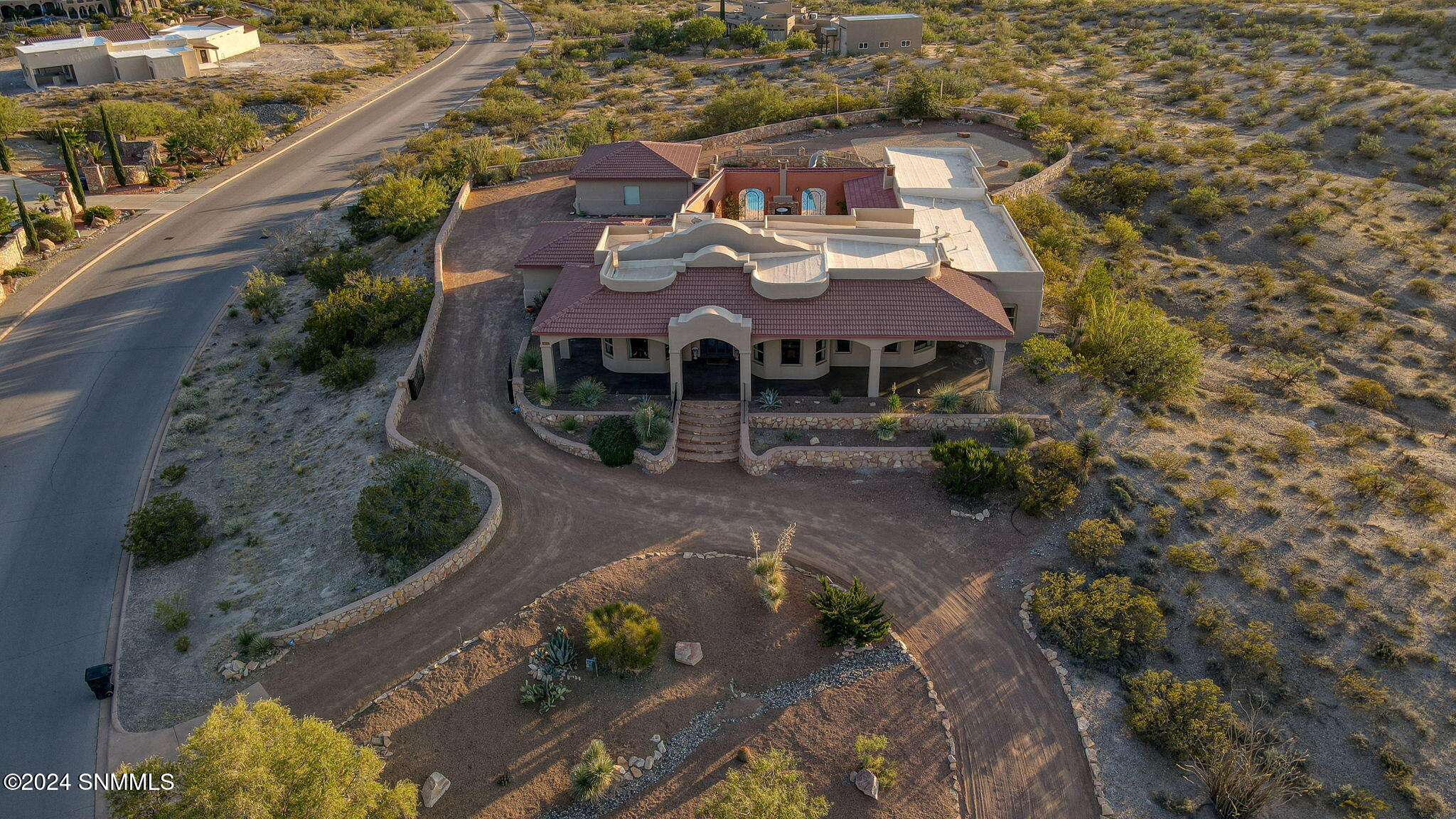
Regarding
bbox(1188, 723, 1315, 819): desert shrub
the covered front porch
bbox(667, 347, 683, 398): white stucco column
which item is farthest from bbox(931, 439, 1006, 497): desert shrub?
bbox(1188, 723, 1315, 819): desert shrub

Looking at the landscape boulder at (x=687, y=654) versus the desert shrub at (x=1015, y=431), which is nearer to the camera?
the landscape boulder at (x=687, y=654)

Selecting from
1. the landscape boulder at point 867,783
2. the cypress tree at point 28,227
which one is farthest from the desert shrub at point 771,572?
the cypress tree at point 28,227

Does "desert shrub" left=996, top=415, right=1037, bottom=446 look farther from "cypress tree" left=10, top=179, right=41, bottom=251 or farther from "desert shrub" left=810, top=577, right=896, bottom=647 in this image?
"cypress tree" left=10, top=179, right=41, bottom=251

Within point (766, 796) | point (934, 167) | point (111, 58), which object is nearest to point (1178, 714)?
point (766, 796)

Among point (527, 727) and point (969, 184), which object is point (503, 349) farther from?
point (969, 184)

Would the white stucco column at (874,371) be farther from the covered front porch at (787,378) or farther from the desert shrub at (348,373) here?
the desert shrub at (348,373)

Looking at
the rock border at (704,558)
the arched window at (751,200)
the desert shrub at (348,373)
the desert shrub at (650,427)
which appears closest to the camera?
the rock border at (704,558)

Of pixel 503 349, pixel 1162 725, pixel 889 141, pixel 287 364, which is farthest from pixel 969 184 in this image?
pixel 287 364
